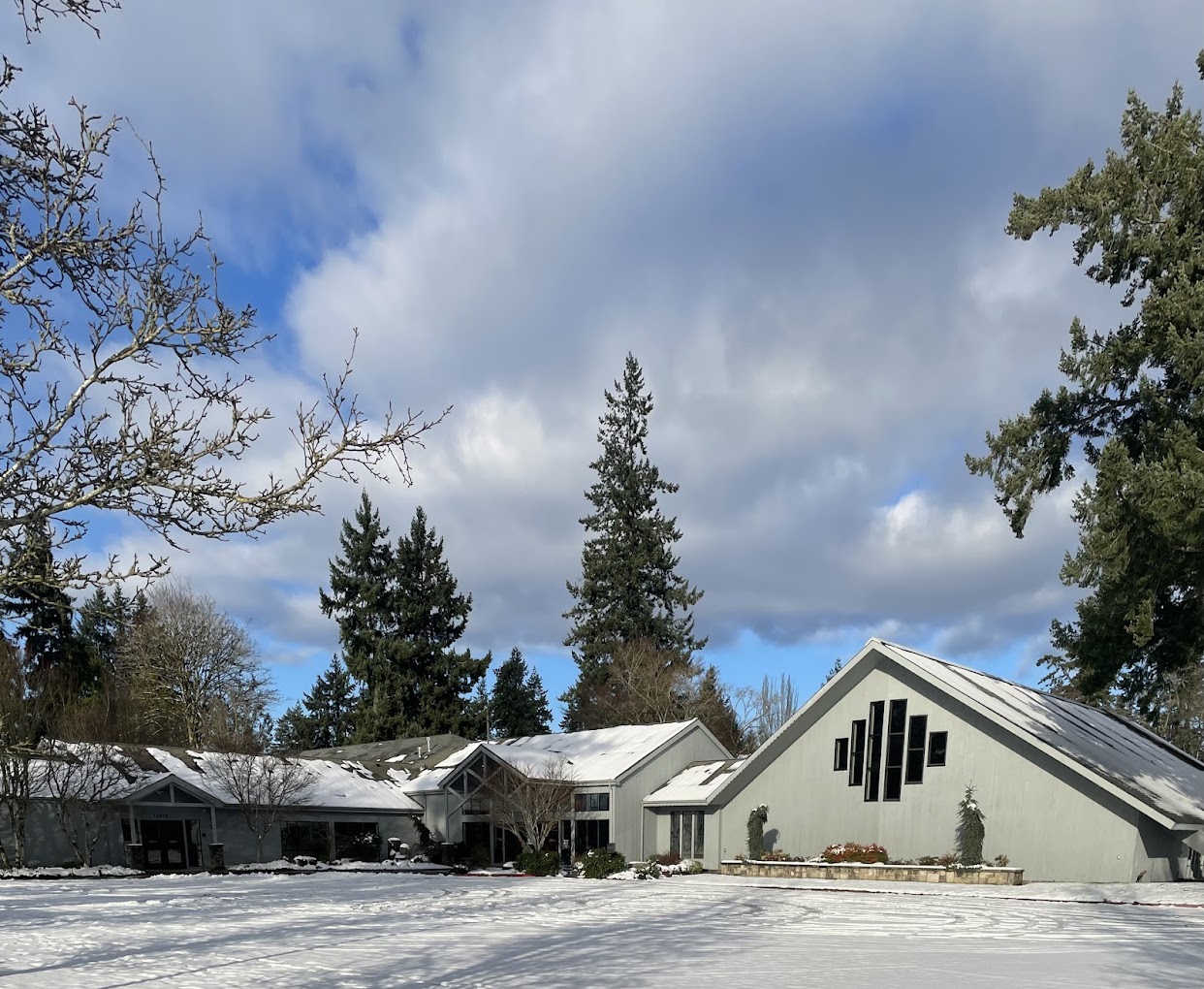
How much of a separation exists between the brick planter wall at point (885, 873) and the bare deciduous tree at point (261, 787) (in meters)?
14.5

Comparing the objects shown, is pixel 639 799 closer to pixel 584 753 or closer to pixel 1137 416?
pixel 584 753

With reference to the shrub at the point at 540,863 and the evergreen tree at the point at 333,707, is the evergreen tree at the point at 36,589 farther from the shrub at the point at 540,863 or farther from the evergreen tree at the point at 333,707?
the evergreen tree at the point at 333,707

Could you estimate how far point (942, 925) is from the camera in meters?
16.3

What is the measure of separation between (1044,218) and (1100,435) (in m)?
4.81

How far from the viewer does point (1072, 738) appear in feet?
92.3

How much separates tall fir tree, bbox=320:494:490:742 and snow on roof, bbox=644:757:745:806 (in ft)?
81.5

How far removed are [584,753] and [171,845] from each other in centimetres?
1515

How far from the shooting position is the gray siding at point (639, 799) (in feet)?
125

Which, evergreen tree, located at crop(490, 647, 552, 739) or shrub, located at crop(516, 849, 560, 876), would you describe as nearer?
A: shrub, located at crop(516, 849, 560, 876)

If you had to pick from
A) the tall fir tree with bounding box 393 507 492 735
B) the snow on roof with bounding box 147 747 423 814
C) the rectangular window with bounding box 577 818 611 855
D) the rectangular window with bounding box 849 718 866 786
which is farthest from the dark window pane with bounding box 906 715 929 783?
the tall fir tree with bounding box 393 507 492 735

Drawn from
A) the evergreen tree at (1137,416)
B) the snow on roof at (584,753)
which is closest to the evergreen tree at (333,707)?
the snow on roof at (584,753)

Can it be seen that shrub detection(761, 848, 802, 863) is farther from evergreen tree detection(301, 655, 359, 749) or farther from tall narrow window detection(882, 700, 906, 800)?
evergreen tree detection(301, 655, 359, 749)

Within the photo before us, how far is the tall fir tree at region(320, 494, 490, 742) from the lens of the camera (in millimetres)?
62250

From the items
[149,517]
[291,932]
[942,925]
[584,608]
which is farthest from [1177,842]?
[584,608]
